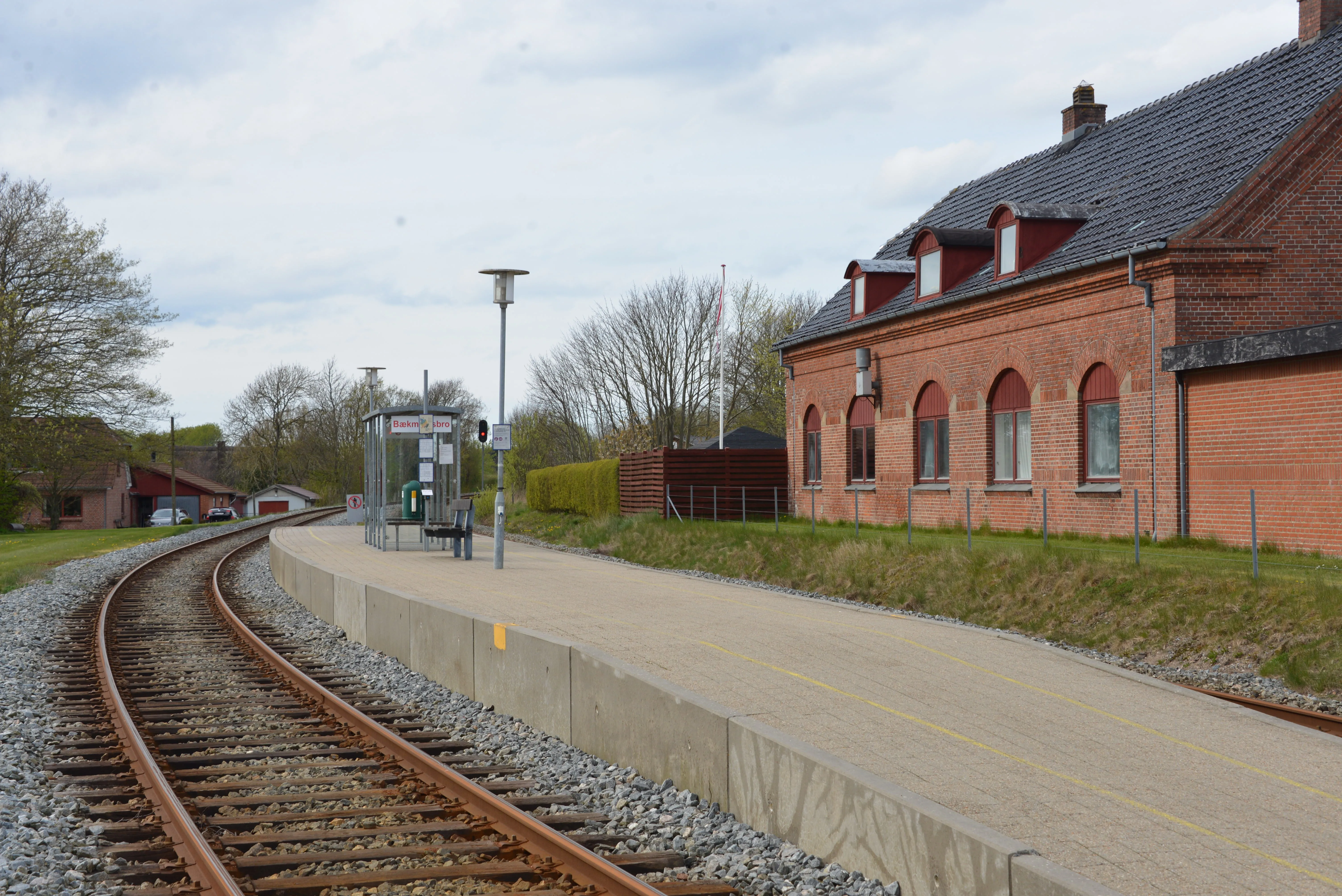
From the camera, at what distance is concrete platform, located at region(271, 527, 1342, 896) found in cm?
526

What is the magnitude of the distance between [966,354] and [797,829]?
19.6m

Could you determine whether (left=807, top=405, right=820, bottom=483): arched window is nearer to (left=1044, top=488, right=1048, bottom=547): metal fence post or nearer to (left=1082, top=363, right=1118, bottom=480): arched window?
(left=1044, top=488, right=1048, bottom=547): metal fence post

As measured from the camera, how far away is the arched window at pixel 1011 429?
23.0 m

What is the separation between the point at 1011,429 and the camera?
76.8 feet

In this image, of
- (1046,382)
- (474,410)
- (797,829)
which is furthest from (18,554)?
(474,410)

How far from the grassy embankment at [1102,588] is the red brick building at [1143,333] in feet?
3.26

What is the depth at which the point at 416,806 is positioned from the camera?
736cm

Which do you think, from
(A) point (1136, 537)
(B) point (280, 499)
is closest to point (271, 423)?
(B) point (280, 499)

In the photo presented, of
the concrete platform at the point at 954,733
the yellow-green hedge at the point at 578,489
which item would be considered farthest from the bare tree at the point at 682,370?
the concrete platform at the point at 954,733

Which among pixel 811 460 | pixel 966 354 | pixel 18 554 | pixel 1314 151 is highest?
pixel 1314 151

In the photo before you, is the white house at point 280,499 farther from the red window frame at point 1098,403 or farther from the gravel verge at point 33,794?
the red window frame at point 1098,403

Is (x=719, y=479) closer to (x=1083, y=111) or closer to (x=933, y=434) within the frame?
(x=933, y=434)

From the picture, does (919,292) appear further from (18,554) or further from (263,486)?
(263,486)

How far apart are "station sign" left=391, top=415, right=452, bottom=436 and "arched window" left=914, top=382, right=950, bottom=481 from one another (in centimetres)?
1014
